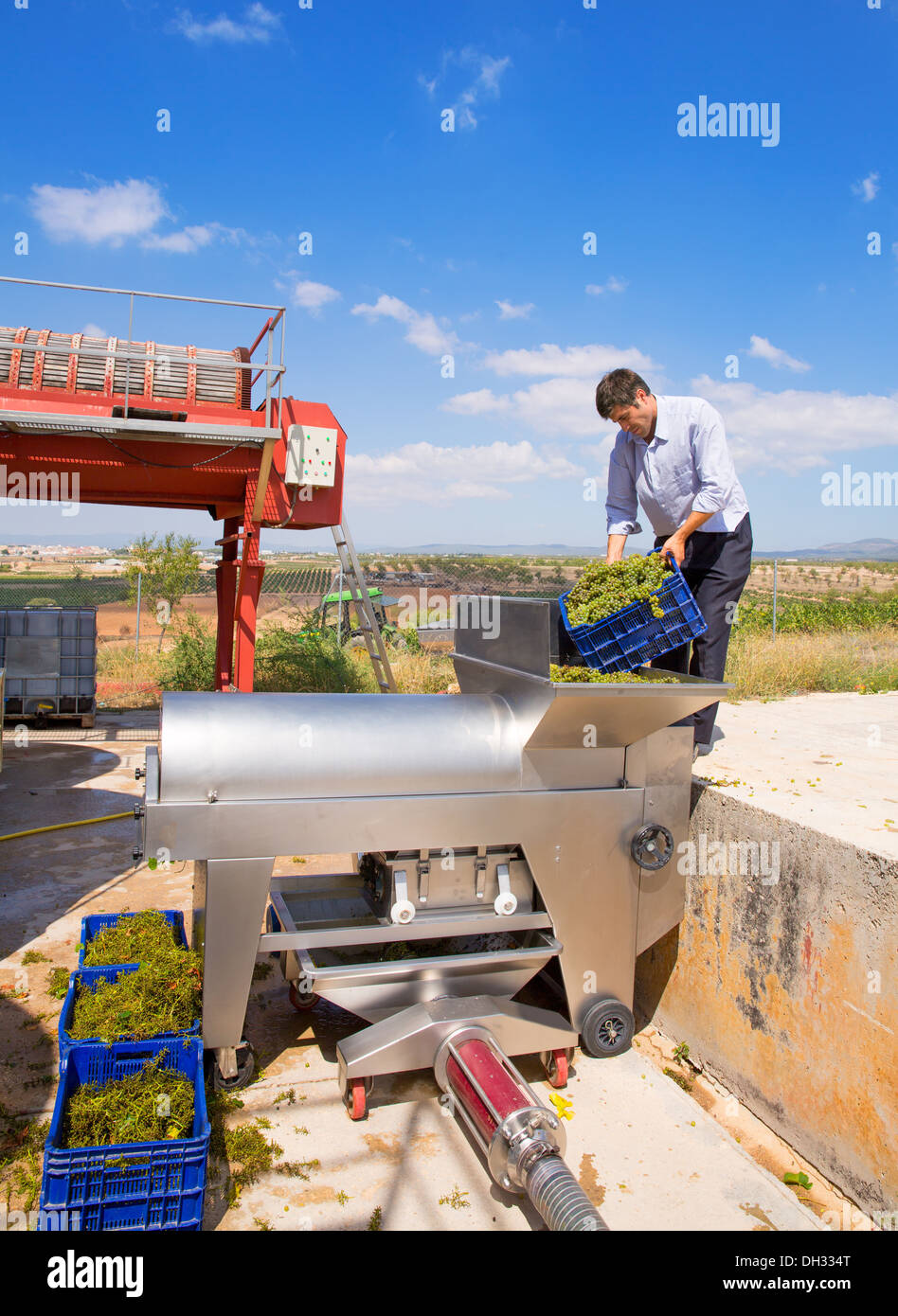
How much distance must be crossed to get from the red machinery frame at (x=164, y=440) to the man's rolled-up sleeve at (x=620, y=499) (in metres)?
4.91

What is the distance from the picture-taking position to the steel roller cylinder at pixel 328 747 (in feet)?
10.5

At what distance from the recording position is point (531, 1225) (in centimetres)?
287

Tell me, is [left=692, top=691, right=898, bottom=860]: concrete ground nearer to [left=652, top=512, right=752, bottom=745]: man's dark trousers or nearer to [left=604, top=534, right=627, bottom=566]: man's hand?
[left=652, top=512, right=752, bottom=745]: man's dark trousers

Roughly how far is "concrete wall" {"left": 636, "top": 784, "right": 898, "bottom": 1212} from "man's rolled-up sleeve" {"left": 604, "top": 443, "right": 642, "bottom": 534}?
1614 millimetres

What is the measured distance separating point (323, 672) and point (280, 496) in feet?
13.0

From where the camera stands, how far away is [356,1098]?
3.37 metres

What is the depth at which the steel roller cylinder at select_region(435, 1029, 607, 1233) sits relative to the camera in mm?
2574

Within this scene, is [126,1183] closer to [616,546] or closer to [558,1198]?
[558,1198]

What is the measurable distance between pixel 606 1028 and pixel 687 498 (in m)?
2.74

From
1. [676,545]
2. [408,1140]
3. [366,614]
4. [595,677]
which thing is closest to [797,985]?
[595,677]

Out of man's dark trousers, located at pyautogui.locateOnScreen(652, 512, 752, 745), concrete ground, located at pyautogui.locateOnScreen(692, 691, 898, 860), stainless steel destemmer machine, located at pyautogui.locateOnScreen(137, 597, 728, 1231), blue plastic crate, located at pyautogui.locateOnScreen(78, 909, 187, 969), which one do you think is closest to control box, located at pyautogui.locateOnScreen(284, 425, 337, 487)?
concrete ground, located at pyautogui.locateOnScreen(692, 691, 898, 860)

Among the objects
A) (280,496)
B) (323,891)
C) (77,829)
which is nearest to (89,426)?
(280,496)
